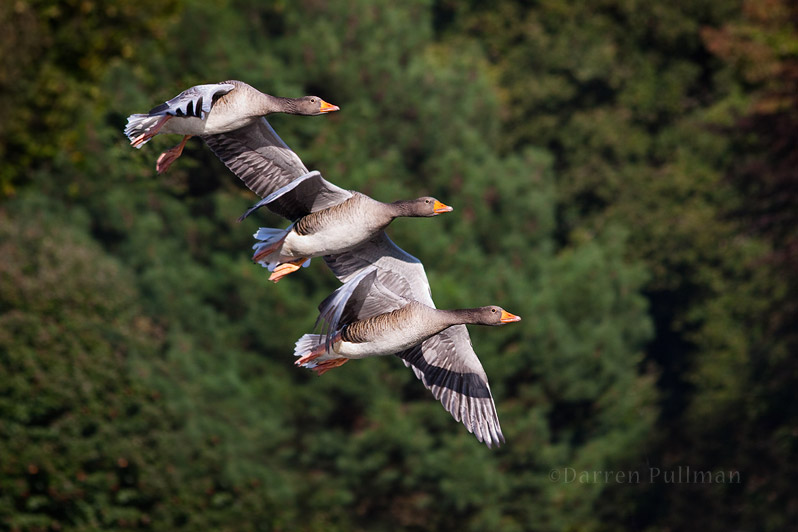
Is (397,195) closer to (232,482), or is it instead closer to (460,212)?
(460,212)

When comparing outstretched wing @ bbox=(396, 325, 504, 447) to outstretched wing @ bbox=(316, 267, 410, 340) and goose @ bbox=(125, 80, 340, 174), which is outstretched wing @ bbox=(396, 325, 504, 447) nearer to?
outstretched wing @ bbox=(316, 267, 410, 340)

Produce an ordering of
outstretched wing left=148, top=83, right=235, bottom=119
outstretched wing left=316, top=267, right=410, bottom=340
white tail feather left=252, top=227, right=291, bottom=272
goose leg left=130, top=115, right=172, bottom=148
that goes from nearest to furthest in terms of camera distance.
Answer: outstretched wing left=148, top=83, right=235, bottom=119
goose leg left=130, top=115, right=172, bottom=148
outstretched wing left=316, top=267, right=410, bottom=340
white tail feather left=252, top=227, right=291, bottom=272

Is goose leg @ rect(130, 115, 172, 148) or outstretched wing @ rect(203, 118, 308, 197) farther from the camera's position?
outstretched wing @ rect(203, 118, 308, 197)

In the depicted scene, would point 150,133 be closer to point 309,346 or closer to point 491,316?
point 309,346

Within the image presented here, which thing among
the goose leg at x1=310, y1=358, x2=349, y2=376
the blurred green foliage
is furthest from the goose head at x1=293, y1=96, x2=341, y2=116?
the blurred green foliage

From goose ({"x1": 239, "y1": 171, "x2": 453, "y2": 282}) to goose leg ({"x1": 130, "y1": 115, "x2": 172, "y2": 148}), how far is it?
0.92 meters

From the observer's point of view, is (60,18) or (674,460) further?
(674,460)

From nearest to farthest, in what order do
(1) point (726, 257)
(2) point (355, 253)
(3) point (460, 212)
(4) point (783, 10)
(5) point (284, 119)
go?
(2) point (355, 253) → (5) point (284, 119) → (3) point (460, 212) → (4) point (783, 10) → (1) point (726, 257)

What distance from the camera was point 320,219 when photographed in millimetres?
9023

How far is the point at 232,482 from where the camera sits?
777 inches

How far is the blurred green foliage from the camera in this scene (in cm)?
1900

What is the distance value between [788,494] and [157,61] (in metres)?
13.9

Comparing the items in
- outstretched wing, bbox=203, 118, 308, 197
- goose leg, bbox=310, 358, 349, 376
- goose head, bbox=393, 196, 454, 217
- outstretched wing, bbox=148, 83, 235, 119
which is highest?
outstretched wing, bbox=148, 83, 235, 119

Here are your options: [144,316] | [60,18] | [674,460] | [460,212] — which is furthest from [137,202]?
[674,460]
